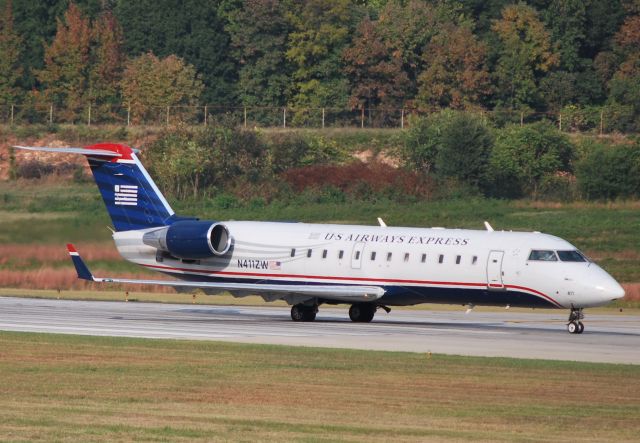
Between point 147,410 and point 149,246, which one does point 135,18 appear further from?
point 147,410

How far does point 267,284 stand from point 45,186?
35264mm

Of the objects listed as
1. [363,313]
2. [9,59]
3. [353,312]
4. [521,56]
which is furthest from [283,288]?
[9,59]

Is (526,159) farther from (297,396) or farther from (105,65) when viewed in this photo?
(297,396)

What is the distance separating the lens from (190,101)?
291 ft

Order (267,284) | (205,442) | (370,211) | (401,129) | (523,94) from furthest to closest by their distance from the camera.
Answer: (523,94) < (401,129) < (370,211) < (267,284) < (205,442)

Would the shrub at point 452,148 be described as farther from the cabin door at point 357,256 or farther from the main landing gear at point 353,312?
the cabin door at point 357,256

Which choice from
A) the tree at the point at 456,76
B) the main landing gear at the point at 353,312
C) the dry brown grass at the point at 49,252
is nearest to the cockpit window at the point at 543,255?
the main landing gear at the point at 353,312

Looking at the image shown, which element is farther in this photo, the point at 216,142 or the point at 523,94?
the point at 523,94

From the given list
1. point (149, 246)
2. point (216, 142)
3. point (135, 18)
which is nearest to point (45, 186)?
point (216, 142)

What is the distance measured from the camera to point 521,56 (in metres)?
87.4

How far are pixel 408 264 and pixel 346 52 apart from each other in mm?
54131

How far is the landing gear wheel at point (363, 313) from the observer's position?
127ft

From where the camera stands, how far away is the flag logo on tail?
40906 millimetres

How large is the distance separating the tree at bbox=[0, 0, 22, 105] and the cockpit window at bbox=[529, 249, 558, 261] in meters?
60.8
